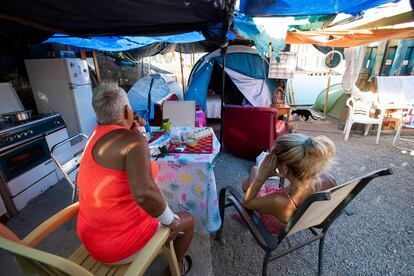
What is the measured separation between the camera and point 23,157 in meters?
2.24

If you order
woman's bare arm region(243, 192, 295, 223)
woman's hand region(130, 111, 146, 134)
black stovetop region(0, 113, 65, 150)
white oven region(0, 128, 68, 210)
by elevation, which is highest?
woman's hand region(130, 111, 146, 134)

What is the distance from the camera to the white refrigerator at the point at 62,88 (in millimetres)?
2916

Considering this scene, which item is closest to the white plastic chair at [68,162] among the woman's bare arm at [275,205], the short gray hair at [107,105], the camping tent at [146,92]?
the short gray hair at [107,105]

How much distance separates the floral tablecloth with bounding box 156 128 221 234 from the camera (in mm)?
1550

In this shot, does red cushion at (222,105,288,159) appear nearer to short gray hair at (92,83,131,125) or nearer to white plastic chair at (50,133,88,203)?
white plastic chair at (50,133,88,203)

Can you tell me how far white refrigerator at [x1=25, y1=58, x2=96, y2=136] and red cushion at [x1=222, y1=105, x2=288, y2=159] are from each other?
221 cm

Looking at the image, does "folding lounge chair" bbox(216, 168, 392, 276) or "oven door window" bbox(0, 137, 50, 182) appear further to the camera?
"oven door window" bbox(0, 137, 50, 182)

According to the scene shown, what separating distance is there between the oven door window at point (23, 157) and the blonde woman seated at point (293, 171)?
235 centimetres

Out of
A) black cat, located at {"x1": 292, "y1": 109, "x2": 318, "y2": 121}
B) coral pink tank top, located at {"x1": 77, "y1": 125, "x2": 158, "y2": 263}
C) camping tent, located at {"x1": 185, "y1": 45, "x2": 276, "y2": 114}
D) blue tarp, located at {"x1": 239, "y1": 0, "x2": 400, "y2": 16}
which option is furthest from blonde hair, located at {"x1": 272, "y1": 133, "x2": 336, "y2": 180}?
black cat, located at {"x1": 292, "y1": 109, "x2": 318, "y2": 121}

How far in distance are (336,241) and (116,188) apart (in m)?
1.86

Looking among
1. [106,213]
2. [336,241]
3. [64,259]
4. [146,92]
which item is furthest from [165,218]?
[146,92]

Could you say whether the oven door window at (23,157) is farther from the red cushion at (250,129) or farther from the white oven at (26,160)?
the red cushion at (250,129)

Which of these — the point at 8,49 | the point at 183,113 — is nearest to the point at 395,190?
the point at 183,113

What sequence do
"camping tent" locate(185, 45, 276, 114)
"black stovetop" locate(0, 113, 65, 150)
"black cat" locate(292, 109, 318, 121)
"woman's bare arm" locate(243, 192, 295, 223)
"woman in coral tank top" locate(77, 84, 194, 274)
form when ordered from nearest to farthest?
"woman in coral tank top" locate(77, 84, 194, 274) → "woman's bare arm" locate(243, 192, 295, 223) → "black stovetop" locate(0, 113, 65, 150) → "camping tent" locate(185, 45, 276, 114) → "black cat" locate(292, 109, 318, 121)
